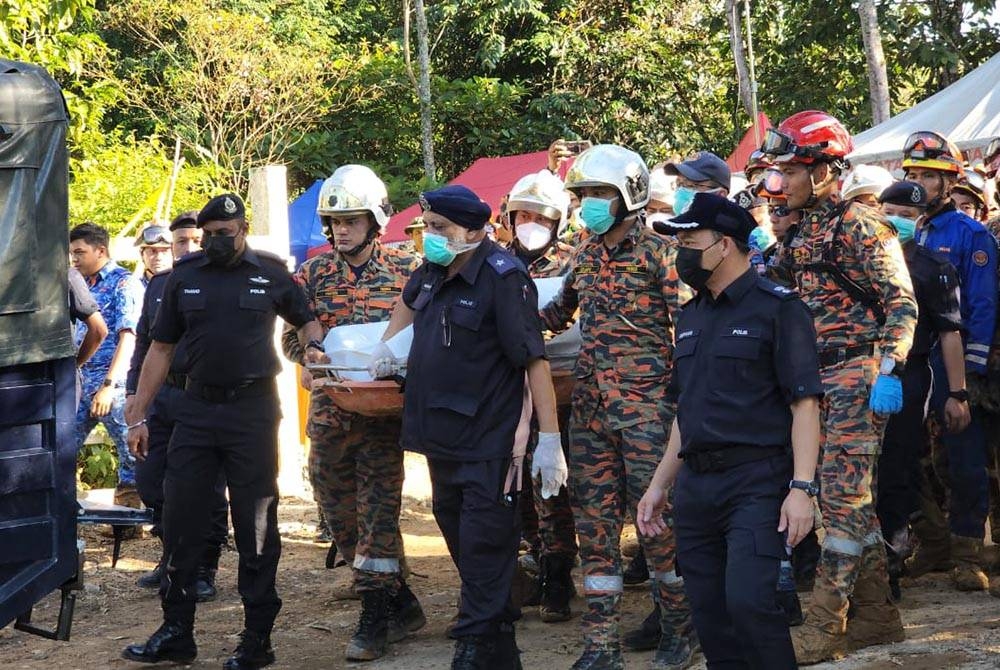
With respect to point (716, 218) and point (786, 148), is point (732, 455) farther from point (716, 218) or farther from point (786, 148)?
point (786, 148)

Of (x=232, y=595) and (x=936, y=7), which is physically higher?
(x=936, y=7)

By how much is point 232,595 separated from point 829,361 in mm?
4149

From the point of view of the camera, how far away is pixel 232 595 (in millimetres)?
8273

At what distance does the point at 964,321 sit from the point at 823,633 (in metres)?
2.31

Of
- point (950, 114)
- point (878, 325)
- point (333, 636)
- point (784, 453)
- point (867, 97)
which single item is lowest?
point (333, 636)

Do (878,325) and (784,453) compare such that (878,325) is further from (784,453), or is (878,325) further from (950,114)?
(950,114)

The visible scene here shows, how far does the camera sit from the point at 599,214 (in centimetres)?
614

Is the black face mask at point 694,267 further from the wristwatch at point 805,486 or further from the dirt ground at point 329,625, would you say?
the dirt ground at point 329,625

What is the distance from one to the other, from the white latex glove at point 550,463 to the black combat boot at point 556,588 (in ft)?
4.99

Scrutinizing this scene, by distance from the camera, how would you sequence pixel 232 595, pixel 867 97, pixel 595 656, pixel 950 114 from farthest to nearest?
pixel 867 97
pixel 950 114
pixel 232 595
pixel 595 656

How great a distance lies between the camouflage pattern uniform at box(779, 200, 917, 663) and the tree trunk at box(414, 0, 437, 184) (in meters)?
19.2

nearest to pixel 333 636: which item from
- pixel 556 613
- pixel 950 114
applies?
pixel 556 613

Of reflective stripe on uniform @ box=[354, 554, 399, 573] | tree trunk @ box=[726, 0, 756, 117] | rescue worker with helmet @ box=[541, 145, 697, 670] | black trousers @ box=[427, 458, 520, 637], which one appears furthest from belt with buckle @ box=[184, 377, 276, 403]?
tree trunk @ box=[726, 0, 756, 117]

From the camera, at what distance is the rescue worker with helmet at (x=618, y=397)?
6.04 m
